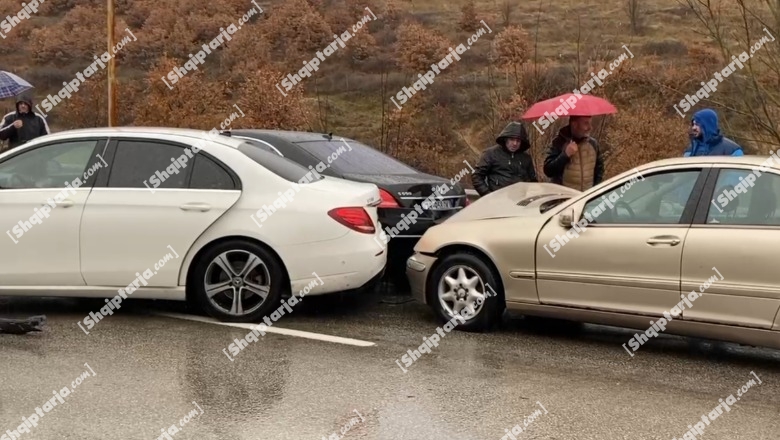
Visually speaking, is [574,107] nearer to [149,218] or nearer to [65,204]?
[149,218]

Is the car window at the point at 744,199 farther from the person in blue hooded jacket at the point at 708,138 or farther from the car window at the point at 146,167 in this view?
the car window at the point at 146,167

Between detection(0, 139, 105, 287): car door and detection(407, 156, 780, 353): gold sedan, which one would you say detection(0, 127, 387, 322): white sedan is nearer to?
detection(0, 139, 105, 287): car door

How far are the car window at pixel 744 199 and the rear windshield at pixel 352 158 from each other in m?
3.26

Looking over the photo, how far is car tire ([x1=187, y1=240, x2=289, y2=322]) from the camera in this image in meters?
6.46

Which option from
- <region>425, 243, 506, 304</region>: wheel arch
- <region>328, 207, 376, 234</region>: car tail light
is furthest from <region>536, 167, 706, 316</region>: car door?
<region>328, 207, 376, 234</region>: car tail light

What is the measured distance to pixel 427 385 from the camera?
515 centimetres

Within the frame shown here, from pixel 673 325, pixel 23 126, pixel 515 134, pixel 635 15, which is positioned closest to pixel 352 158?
pixel 515 134

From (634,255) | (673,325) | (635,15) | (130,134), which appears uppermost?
(635,15)

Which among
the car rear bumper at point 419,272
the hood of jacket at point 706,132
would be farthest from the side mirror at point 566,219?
the hood of jacket at point 706,132

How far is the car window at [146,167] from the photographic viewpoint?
6574 mm

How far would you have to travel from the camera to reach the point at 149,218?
6.44 m

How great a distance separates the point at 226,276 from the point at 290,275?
525 millimetres

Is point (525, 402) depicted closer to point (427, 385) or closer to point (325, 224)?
point (427, 385)

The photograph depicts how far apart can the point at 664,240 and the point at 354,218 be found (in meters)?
2.31
